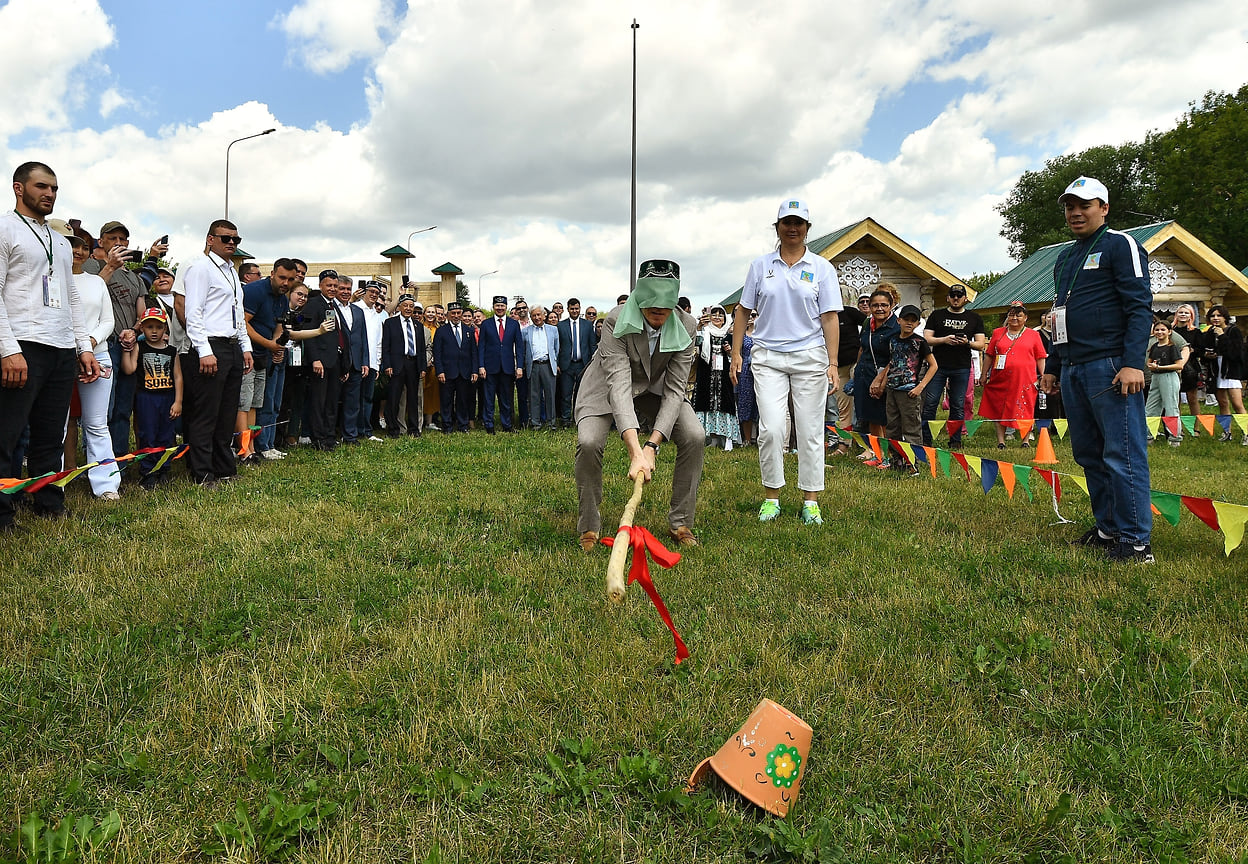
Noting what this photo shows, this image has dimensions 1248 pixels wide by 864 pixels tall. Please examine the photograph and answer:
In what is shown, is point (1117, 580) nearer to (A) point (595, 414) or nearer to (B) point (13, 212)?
(A) point (595, 414)

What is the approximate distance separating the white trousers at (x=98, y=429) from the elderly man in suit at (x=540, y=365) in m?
7.44

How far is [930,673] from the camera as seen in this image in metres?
3.16

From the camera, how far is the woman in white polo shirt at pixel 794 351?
6008mm

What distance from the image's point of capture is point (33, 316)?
524 cm

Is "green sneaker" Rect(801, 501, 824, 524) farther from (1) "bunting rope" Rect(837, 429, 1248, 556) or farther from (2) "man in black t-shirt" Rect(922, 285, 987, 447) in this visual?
(2) "man in black t-shirt" Rect(922, 285, 987, 447)

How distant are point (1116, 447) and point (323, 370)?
8.65 meters

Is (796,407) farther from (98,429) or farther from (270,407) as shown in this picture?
(270,407)

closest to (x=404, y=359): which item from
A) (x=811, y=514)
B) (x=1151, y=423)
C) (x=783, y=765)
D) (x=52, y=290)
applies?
(x=52, y=290)

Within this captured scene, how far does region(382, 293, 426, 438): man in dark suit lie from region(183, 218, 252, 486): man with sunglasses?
4.57 metres

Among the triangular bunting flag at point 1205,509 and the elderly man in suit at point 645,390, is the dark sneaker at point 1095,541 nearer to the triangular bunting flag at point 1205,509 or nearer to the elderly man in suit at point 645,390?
the triangular bunting flag at point 1205,509

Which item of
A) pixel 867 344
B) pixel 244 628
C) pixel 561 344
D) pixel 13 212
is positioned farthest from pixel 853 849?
pixel 561 344

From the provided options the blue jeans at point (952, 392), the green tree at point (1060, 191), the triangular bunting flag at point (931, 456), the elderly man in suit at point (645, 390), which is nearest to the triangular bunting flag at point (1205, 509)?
the triangular bunting flag at point (931, 456)

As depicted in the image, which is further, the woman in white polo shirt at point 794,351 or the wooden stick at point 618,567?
the woman in white polo shirt at point 794,351

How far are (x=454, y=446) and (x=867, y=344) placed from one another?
5.64 m
